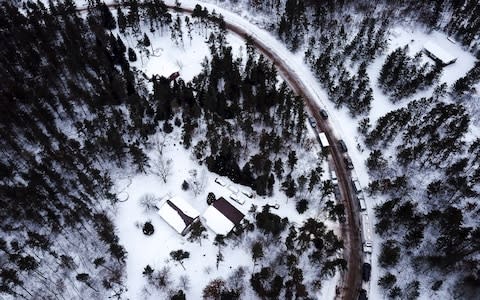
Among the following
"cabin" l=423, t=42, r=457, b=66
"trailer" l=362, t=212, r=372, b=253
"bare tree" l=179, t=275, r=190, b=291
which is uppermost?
"cabin" l=423, t=42, r=457, b=66

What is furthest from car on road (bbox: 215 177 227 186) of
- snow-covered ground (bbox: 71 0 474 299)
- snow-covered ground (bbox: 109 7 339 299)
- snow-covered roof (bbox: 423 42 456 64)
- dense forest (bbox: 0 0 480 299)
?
snow-covered roof (bbox: 423 42 456 64)

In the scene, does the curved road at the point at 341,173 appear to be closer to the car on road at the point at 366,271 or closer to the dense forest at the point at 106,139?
the car on road at the point at 366,271

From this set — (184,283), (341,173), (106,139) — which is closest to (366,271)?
(341,173)

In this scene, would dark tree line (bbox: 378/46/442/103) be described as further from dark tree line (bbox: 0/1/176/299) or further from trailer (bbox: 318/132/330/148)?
dark tree line (bbox: 0/1/176/299)

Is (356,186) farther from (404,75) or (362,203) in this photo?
(404,75)

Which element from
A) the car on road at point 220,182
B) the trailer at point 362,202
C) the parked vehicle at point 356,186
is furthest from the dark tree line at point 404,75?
the car on road at point 220,182

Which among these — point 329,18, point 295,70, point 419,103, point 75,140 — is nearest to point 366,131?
point 419,103
